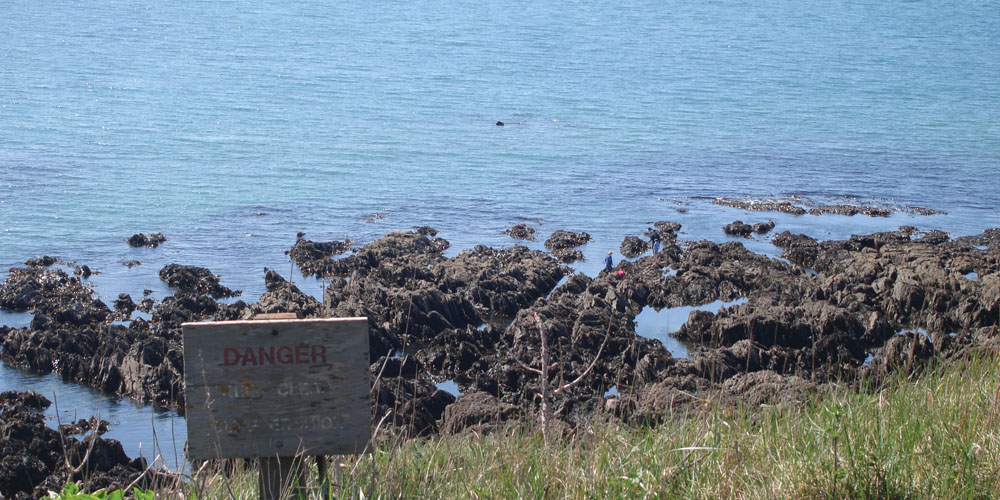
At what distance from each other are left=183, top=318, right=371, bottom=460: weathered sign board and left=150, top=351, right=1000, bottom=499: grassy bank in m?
0.20

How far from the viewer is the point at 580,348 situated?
14125mm

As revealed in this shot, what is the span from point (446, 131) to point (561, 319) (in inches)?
1170

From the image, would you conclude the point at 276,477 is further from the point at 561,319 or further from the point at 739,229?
the point at 739,229

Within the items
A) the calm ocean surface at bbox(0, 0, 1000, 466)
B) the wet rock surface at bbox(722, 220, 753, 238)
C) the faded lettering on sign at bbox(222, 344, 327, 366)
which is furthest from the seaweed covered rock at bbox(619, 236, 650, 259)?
the faded lettering on sign at bbox(222, 344, 327, 366)

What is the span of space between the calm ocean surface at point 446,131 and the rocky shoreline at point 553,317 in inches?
58.7

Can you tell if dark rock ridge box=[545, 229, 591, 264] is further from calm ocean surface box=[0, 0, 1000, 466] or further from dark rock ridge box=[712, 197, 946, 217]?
dark rock ridge box=[712, 197, 946, 217]

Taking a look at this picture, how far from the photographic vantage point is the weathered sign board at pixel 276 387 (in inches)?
147

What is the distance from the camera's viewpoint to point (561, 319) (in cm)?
1520

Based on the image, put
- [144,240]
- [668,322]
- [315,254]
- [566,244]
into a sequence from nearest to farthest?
[668,322] → [315,254] → [144,240] → [566,244]

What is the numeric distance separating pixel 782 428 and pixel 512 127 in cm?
3998

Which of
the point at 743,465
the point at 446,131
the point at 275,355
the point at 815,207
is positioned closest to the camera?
the point at 275,355

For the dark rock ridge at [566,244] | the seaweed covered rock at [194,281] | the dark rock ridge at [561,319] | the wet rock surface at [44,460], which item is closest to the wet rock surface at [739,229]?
the dark rock ridge at [561,319]

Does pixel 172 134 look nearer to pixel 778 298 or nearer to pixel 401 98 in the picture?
pixel 401 98

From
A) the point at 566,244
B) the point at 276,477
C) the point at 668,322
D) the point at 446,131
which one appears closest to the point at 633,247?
the point at 566,244
